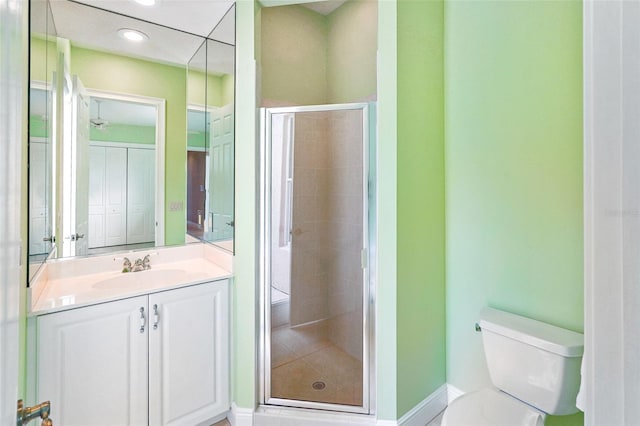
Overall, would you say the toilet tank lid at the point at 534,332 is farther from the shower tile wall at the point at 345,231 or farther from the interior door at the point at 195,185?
the interior door at the point at 195,185

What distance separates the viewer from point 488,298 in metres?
1.81

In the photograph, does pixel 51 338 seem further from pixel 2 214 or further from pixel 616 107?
pixel 616 107

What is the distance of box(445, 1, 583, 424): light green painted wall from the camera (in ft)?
4.90

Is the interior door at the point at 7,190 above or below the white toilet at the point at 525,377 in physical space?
above

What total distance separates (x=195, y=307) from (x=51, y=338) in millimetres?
612

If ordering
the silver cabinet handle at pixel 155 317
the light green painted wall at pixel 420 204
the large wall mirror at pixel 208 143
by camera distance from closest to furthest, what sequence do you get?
the silver cabinet handle at pixel 155 317
the light green painted wall at pixel 420 204
the large wall mirror at pixel 208 143

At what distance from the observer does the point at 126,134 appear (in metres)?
2.07

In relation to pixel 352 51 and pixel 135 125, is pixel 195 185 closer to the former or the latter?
pixel 135 125

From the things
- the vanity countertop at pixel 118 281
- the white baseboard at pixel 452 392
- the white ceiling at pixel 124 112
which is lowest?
the white baseboard at pixel 452 392

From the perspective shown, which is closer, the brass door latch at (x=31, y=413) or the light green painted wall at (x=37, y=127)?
the brass door latch at (x=31, y=413)

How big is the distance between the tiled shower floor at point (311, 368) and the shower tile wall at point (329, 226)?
7 centimetres

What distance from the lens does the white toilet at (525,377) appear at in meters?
1.33

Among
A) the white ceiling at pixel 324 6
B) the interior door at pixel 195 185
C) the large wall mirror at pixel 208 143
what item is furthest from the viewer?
the white ceiling at pixel 324 6

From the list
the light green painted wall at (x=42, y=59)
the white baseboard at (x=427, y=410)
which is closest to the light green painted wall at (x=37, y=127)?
the light green painted wall at (x=42, y=59)
